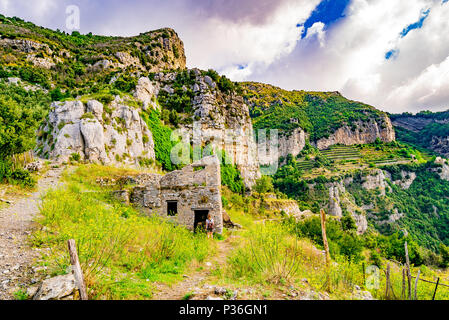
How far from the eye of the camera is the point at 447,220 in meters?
66.7

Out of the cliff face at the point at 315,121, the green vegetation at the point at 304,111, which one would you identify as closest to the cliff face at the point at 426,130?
the cliff face at the point at 315,121

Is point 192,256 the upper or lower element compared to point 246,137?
lower

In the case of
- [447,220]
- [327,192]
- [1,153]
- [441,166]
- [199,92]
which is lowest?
[447,220]

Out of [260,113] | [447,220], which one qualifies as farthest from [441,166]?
[260,113]

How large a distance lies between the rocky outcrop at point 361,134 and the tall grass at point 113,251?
4250 inches

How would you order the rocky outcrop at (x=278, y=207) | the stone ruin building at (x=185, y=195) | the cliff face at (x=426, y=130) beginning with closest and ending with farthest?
the stone ruin building at (x=185, y=195)
the rocky outcrop at (x=278, y=207)
the cliff face at (x=426, y=130)

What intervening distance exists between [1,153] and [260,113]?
4078 inches

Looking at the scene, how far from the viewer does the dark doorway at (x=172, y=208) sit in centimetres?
1231

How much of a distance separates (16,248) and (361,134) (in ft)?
418

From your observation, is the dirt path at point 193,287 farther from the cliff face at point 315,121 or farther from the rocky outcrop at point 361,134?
the rocky outcrop at point 361,134

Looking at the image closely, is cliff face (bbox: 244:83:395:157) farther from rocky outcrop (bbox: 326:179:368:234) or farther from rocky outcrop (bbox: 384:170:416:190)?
rocky outcrop (bbox: 326:179:368:234)

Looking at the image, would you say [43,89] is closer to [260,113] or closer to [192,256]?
[192,256]

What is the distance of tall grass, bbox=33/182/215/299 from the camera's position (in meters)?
3.96

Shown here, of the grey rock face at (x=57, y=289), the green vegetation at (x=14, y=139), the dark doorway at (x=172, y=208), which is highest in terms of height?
the green vegetation at (x=14, y=139)
